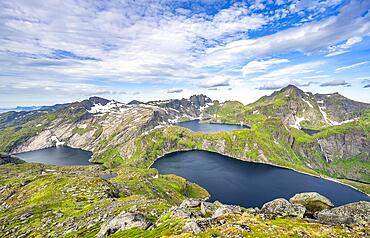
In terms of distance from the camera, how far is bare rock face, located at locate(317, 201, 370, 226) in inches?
1455

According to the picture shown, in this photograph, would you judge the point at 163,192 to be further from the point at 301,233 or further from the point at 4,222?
the point at 301,233

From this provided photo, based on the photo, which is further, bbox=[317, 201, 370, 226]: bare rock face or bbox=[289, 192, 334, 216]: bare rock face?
bbox=[289, 192, 334, 216]: bare rock face

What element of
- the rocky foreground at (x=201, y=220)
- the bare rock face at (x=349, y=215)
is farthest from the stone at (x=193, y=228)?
the bare rock face at (x=349, y=215)

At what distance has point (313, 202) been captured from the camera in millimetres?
46062

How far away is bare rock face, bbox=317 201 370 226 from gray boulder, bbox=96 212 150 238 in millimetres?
35014

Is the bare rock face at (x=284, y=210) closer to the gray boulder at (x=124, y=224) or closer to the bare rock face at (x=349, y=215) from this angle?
the bare rock face at (x=349, y=215)

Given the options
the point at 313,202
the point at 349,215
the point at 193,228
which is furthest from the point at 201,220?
the point at 349,215

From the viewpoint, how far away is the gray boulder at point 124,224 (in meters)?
47.5

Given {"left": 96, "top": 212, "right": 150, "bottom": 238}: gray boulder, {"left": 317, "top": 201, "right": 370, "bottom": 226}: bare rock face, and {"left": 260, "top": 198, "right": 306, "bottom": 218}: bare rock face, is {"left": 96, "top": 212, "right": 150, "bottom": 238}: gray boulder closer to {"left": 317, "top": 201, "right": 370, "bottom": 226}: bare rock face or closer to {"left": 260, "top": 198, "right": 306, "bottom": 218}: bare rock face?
{"left": 260, "top": 198, "right": 306, "bottom": 218}: bare rock face

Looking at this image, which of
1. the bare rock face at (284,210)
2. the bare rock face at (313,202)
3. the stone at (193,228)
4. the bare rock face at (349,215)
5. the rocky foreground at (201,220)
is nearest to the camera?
the rocky foreground at (201,220)

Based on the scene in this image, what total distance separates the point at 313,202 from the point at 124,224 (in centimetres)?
4025

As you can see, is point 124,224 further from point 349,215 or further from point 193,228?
point 349,215

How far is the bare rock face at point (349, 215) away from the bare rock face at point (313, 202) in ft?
17.8

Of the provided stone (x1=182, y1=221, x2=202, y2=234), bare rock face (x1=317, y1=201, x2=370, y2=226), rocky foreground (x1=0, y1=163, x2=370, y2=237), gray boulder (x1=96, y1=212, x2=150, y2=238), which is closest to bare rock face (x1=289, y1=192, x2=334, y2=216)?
rocky foreground (x1=0, y1=163, x2=370, y2=237)
